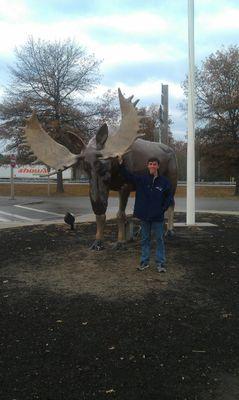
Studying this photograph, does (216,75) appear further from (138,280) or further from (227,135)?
(138,280)

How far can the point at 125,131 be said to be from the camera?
879 cm

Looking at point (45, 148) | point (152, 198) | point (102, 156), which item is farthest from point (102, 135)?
point (152, 198)

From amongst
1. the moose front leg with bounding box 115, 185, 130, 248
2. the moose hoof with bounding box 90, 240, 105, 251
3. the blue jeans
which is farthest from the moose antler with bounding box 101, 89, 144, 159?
the moose hoof with bounding box 90, 240, 105, 251

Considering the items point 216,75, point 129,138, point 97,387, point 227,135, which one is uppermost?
point 216,75

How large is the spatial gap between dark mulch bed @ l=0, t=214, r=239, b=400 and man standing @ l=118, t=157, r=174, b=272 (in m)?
0.34

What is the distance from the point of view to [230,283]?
24.3 feet

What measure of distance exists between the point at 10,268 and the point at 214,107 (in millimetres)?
34284

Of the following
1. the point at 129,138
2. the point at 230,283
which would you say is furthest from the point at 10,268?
the point at 230,283

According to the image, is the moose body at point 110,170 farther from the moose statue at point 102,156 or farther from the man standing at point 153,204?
the man standing at point 153,204

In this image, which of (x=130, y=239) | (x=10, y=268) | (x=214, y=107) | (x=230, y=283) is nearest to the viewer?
(x=230, y=283)

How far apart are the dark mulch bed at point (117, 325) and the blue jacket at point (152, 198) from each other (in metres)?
0.87

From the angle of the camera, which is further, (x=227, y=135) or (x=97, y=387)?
(x=227, y=135)

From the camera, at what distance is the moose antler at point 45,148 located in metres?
8.93

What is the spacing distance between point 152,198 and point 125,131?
155 cm
